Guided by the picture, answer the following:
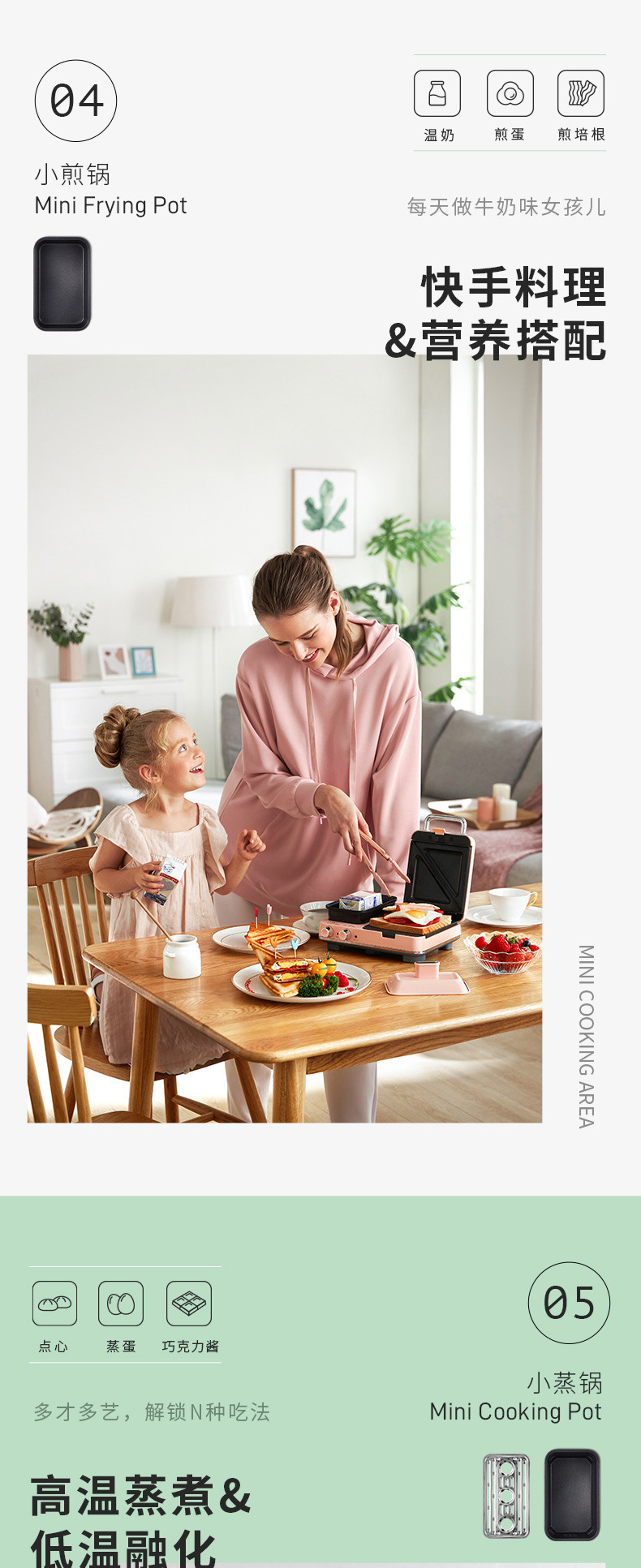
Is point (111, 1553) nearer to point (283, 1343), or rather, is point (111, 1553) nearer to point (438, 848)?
point (283, 1343)

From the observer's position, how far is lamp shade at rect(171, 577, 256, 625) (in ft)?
19.5

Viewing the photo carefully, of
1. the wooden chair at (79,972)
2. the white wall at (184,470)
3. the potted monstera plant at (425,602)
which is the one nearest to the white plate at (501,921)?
the wooden chair at (79,972)

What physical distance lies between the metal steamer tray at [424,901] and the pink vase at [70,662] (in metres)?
4.24

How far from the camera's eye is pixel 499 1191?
1001 millimetres

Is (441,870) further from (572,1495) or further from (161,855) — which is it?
(572,1495)

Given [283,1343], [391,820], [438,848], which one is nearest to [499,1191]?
[283,1343]

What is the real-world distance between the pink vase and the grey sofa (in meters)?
1.75

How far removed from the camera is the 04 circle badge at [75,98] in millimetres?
958

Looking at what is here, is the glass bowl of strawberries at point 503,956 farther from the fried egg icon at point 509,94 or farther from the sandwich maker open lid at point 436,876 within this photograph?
the fried egg icon at point 509,94

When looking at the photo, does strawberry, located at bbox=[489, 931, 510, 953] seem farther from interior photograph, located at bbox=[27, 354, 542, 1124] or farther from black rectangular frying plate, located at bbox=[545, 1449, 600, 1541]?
black rectangular frying plate, located at bbox=[545, 1449, 600, 1541]

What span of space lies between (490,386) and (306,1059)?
17.5ft

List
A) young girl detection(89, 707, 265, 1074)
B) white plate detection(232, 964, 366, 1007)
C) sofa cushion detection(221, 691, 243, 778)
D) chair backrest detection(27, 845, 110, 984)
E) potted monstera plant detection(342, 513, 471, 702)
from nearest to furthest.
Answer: white plate detection(232, 964, 366, 1007) → young girl detection(89, 707, 265, 1074) → chair backrest detection(27, 845, 110, 984) → sofa cushion detection(221, 691, 243, 778) → potted monstera plant detection(342, 513, 471, 702)

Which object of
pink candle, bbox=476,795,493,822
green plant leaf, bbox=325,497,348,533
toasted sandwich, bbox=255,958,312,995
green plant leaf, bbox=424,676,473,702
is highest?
green plant leaf, bbox=325,497,348,533

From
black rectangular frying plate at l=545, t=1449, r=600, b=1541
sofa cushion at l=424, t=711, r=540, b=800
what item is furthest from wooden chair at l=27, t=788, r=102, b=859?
black rectangular frying plate at l=545, t=1449, r=600, b=1541
